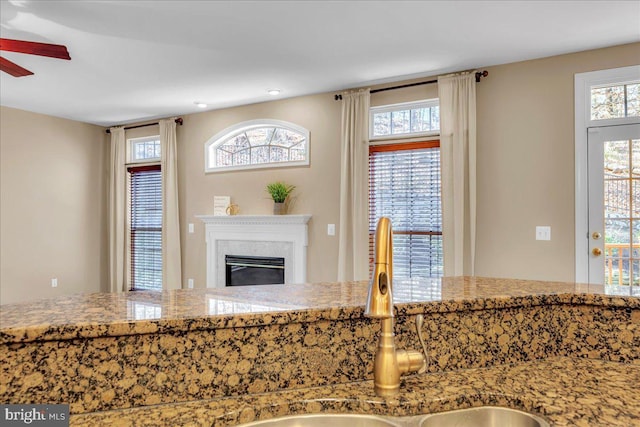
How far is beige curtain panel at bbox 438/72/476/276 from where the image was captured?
4.06 m

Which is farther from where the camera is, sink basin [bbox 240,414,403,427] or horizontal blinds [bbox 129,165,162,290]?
horizontal blinds [bbox 129,165,162,290]

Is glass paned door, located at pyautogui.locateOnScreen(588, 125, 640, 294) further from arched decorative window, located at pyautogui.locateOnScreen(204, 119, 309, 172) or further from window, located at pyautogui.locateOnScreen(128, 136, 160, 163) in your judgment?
window, located at pyautogui.locateOnScreen(128, 136, 160, 163)

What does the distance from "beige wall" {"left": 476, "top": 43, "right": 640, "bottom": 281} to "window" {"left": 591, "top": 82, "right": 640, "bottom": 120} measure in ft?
0.56

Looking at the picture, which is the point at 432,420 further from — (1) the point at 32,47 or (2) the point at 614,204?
(2) the point at 614,204

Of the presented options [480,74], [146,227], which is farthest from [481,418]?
[146,227]

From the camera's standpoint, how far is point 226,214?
5434mm

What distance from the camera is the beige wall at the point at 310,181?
12.5ft

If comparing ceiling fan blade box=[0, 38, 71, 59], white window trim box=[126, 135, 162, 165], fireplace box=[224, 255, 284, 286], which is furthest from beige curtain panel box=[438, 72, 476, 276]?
white window trim box=[126, 135, 162, 165]

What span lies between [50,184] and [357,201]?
418 centimetres

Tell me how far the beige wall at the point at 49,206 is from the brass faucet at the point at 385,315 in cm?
597

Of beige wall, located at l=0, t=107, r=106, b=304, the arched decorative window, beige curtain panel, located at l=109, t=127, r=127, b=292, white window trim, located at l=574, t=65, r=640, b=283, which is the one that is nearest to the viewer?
white window trim, located at l=574, t=65, r=640, b=283

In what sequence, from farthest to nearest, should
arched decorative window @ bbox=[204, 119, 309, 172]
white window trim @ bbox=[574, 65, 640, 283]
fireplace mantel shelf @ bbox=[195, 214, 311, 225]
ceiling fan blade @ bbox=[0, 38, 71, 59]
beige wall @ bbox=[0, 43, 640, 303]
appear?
arched decorative window @ bbox=[204, 119, 309, 172] < fireplace mantel shelf @ bbox=[195, 214, 311, 225] < beige wall @ bbox=[0, 43, 640, 303] < white window trim @ bbox=[574, 65, 640, 283] < ceiling fan blade @ bbox=[0, 38, 71, 59]

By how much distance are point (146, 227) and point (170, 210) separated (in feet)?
2.37

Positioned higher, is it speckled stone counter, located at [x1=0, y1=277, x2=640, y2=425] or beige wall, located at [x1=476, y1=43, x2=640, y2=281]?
beige wall, located at [x1=476, y1=43, x2=640, y2=281]
